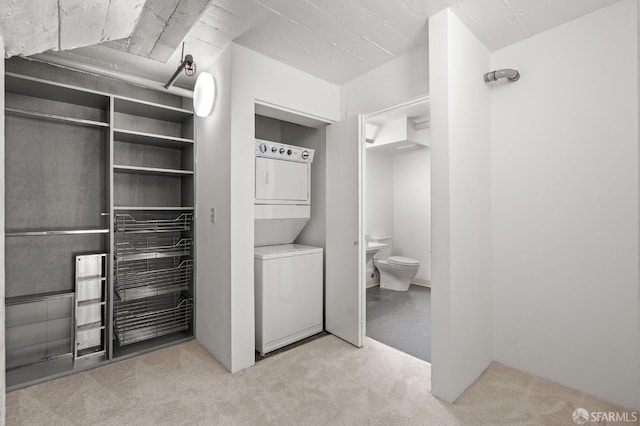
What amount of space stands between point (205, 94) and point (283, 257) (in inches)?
59.2

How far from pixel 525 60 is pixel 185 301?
3.46 metres

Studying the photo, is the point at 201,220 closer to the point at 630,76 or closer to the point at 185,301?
the point at 185,301

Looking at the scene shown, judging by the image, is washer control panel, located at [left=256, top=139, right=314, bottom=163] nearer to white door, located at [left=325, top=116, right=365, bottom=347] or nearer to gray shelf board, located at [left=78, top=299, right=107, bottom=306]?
white door, located at [left=325, top=116, right=365, bottom=347]

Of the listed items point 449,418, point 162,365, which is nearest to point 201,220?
point 162,365

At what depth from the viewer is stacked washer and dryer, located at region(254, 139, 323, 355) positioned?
2502 mm

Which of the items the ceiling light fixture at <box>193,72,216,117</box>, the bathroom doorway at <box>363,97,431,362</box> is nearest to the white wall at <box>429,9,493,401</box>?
the bathroom doorway at <box>363,97,431,362</box>

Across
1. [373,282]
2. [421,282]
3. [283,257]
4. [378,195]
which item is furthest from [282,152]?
[421,282]

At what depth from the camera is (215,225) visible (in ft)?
7.98

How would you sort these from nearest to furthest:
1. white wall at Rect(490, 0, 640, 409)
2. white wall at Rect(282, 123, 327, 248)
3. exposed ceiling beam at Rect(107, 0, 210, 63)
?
exposed ceiling beam at Rect(107, 0, 210, 63) < white wall at Rect(490, 0, 640, 409) < white wall at Rect(282, 123, 327, 248)

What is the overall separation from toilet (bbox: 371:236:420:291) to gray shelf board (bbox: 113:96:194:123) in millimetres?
3167

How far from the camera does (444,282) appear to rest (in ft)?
6.22

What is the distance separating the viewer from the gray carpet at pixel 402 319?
8.77 ft

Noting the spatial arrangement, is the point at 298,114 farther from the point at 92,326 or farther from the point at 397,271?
the point at 397,271

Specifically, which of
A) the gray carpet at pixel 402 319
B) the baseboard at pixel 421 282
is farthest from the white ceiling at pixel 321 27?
the baseboard at pixel 421 282
